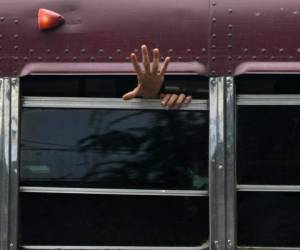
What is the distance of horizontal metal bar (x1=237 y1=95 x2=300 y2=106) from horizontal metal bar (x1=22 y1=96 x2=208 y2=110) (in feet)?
0.54

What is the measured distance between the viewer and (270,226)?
2.39 metres

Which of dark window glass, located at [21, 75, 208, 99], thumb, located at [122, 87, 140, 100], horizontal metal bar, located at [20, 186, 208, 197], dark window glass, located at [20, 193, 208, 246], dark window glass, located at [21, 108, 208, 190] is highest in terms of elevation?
dark window glass, located at [21, 75, 208, 99]

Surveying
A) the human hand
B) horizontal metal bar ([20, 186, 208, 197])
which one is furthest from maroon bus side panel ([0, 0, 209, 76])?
horizontal metal bar ([20, 186, 208, 197])

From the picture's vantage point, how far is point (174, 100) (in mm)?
2389

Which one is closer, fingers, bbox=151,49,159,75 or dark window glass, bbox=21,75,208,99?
fingers, bbox=151,49,159,75

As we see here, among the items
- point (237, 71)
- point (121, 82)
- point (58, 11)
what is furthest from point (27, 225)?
point (237, 71)

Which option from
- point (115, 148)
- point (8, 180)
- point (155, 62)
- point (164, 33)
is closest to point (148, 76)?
point (155, 62)

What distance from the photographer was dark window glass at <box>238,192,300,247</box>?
2.37 m

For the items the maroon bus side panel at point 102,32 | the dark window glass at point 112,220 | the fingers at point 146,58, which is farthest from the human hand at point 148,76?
the dark window glass at point 112,220

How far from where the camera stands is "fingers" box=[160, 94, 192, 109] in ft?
7.84

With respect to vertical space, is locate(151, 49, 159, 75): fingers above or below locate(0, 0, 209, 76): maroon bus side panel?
below

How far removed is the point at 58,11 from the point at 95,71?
1.01 ft

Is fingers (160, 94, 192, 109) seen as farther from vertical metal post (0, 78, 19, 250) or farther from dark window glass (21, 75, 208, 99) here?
vertical metal post (0, 78, 19, 250)

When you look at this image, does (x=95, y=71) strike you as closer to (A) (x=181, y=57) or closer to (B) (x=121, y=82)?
(B) (x=121, y=82)
